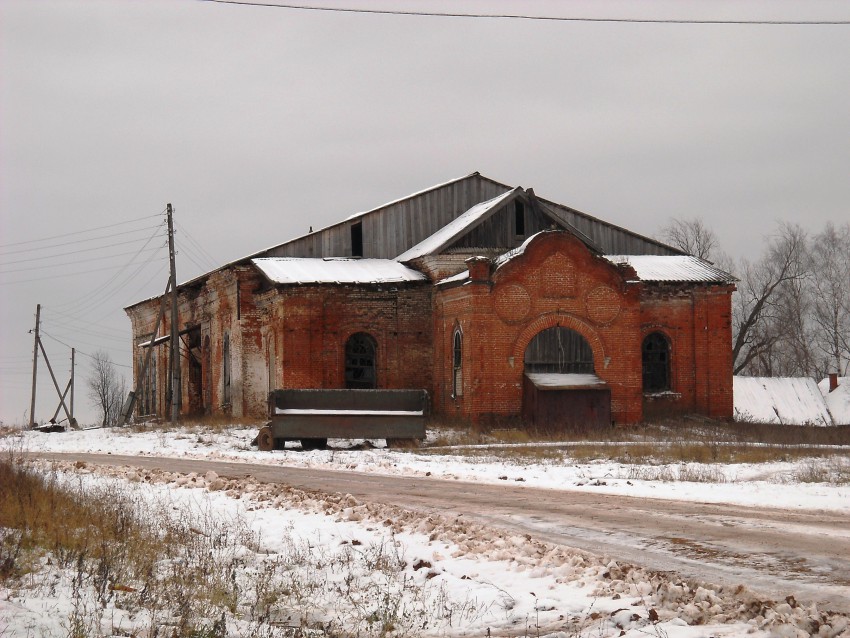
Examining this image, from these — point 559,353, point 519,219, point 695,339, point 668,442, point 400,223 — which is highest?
point 400,223

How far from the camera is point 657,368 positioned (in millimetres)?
34844

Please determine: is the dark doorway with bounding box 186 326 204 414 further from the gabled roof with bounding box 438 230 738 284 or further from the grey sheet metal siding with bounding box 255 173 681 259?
the gabled roof with bounding box 438 230 738 284

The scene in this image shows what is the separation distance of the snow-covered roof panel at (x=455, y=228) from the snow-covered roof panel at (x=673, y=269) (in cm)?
403

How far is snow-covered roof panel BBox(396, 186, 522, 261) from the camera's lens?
109 feet

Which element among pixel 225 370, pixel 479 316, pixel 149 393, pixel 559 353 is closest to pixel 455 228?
pixel 479 316

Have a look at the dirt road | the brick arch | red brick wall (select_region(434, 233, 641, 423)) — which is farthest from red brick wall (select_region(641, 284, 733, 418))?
the dirt road

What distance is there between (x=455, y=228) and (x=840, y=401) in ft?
59.3

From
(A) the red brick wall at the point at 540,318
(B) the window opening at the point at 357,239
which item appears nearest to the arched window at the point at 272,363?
(B) the window opening at the point at 357,239

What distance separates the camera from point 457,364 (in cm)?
3116

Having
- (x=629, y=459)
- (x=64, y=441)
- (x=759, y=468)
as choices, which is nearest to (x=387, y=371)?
(x=64, y=441)

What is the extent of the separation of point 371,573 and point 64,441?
2336 cm

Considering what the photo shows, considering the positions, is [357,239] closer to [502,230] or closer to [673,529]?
[502,230]

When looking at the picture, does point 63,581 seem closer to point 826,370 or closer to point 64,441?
point 64,441

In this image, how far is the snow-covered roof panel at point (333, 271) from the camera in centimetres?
3256
